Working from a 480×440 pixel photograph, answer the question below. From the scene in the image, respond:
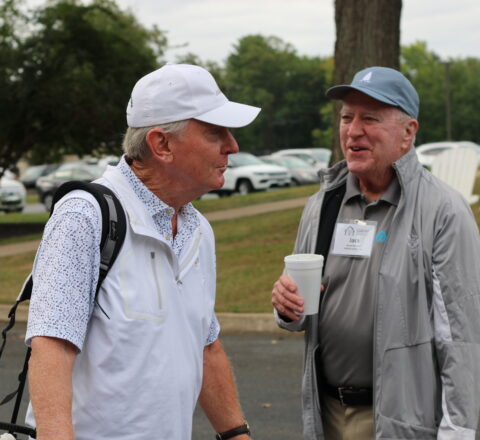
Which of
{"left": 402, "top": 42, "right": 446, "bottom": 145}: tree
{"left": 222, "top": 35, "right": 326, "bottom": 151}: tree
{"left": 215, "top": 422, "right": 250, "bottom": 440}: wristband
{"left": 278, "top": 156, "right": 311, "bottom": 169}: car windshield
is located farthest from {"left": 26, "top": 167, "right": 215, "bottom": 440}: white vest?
{"left": 222, "top": 35, "right": 326, "bottom": 151}: tree

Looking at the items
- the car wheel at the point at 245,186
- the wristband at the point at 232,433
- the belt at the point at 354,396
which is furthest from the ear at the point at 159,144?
the car wheel at the point at 245,186

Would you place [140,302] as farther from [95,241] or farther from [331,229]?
[331,229]

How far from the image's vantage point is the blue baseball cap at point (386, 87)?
331 cm

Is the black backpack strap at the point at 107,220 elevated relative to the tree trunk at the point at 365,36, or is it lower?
lower

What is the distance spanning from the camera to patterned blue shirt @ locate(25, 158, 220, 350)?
7.52 ft

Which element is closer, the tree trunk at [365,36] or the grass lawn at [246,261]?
the grass lawn at [246,261]

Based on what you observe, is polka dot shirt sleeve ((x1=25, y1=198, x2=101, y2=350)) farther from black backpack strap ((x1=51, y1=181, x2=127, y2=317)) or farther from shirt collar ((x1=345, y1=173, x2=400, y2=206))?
shirt collar ((x1=345, y1=173, x2=400, y2=206))

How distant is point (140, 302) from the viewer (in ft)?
7.86

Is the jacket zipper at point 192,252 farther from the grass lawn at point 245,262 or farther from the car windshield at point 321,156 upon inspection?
the car windshield at point 321,156

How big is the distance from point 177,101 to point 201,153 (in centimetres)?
18

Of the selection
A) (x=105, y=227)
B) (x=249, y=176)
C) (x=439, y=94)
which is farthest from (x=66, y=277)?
(x=439, y=94)

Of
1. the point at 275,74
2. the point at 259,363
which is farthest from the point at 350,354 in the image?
the point at 275,74

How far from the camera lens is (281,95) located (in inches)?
4035

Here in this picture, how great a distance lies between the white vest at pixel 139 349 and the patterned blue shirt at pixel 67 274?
0.07 m
